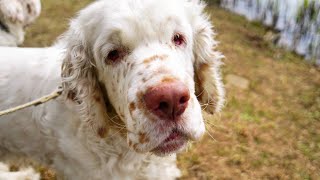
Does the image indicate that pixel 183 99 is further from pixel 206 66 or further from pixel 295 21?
pixel 295 21

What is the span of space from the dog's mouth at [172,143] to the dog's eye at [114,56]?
22.2 inches

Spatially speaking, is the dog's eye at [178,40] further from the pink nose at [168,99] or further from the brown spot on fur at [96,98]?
the brown spot on fur at [96,98]

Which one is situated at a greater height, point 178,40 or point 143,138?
point 178,40

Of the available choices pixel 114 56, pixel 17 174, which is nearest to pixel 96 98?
pixel 114 56

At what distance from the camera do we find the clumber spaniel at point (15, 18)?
5.54 m

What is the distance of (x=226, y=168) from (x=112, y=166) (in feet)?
5.32

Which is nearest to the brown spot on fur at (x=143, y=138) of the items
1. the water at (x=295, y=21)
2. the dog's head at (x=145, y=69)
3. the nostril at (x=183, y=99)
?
the dog's head at (x=145, y=69)

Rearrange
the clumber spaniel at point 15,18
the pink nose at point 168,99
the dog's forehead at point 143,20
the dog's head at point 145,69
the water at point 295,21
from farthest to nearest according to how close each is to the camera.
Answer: the water at point 295,21 → the clumber spaniel at point 15,18 → the dog's forehead at point 143,20 → the dog's head at point 145,69 → the pink nose at point 168,99

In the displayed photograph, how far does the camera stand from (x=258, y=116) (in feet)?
17.4

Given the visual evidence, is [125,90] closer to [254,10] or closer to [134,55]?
[134,55]

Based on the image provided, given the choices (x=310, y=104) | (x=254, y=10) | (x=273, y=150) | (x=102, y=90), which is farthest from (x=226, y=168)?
(x=254, y=10)

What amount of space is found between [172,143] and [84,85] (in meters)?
0.74

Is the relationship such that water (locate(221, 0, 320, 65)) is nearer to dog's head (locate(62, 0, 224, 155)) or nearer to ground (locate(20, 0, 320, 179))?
ground (locate(20, 0, 320, 179))

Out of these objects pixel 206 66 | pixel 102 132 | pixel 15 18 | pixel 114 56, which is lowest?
pixel 15 18
